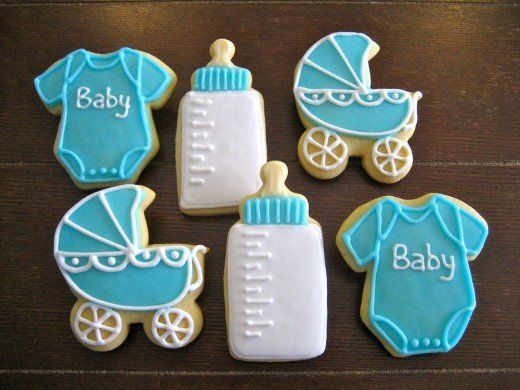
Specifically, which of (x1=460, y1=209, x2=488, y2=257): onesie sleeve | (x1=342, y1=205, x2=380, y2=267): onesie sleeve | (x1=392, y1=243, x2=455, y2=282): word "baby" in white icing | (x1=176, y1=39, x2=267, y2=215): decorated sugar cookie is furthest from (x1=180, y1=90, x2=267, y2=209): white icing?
(x1=460, y1=209, x2=488, y2=257): onesie sleeve

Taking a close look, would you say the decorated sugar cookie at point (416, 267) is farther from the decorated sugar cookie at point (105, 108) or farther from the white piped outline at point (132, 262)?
the decorated sugar cookie at point (105, 108)

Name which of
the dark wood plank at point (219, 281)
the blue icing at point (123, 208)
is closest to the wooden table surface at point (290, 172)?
the dark wood plank at point (219, 281)

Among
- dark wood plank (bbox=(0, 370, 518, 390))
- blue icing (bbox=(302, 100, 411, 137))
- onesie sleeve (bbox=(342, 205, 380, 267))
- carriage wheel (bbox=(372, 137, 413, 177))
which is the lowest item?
dark wood plank (bbox=(0, 370, 518, 390))

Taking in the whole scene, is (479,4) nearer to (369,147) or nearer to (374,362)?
(369,147)

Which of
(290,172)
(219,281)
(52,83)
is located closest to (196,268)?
(219,281)

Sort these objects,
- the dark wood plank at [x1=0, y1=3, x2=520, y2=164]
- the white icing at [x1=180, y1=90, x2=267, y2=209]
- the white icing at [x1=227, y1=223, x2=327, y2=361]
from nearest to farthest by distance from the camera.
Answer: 1. the white icing at [x1=227, y1=223, x2=327, y2=361]
2. the white icing at [x1=180, y1=90, x2=267, y2=209]
3. the dark wood plank at [x1=0, y1=3, x2=520, y2=164]

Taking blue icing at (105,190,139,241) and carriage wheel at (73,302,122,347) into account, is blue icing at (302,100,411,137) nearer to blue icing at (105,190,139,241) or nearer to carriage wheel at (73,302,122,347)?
blue icing at (105,190,139,241)
